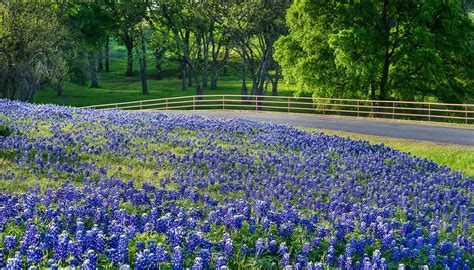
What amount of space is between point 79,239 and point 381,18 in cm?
3172

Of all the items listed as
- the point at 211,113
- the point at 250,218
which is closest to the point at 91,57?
the point at 211,113

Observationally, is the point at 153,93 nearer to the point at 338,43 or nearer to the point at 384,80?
the point at 384,80

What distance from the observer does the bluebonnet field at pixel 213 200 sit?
19.2 feet

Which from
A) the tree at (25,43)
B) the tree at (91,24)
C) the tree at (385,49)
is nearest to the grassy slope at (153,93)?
the tree at (91,24)

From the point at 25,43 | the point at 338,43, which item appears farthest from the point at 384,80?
the point at 25,43

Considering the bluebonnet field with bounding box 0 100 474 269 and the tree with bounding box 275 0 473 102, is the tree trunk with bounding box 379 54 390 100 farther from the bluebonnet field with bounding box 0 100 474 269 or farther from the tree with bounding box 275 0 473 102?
the bluebonnet field with bounding box 0 100 474 269

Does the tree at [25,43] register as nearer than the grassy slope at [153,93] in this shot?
No

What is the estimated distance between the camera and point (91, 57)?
64.4m

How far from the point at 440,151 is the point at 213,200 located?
1244cm

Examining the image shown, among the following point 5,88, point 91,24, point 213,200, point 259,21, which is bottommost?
point 213,200

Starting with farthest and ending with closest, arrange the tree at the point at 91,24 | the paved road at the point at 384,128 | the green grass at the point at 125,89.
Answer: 1. the tree at the point at 91,24
2. the green grass at the point at 125,89
3. the paved road at the point at 384,128

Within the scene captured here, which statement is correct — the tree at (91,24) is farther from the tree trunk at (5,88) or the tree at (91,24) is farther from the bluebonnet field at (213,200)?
the bluebonnet field at (213,200)

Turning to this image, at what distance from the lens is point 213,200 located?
8422 mm

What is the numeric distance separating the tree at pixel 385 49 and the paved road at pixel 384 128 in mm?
4297
